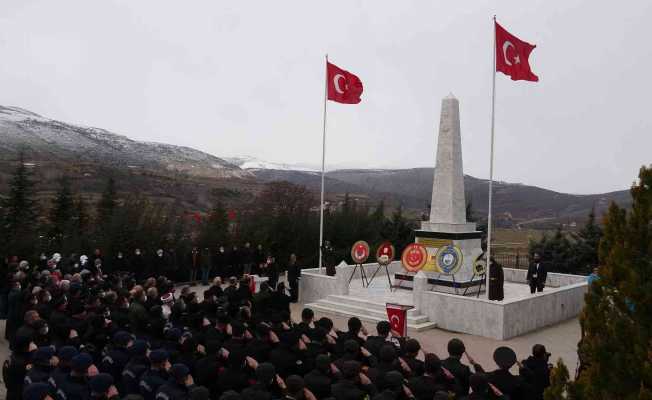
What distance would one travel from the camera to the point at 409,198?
366 feet

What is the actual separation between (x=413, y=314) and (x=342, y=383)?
900 centimetres

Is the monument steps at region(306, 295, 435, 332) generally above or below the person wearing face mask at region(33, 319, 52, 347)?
below

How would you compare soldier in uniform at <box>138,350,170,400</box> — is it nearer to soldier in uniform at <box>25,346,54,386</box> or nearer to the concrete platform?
soldier in uniform at <box>25,346,54,386</box>

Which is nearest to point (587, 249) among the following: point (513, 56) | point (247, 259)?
point (513, 56)

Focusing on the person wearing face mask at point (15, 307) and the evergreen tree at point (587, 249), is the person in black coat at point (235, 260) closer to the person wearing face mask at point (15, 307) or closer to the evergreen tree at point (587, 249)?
the person wearing face mask at point (15, 307)

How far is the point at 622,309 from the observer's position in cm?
334

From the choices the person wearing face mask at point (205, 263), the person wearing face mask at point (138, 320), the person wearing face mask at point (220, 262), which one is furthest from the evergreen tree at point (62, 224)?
the person wearing face mask at point (138, 320)

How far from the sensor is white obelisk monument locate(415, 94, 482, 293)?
16859 mm

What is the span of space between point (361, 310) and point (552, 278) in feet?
29.7

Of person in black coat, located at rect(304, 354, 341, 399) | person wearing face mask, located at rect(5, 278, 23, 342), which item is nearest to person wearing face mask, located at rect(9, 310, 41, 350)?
person wearing face mask, located at rect(5, 278, 23, 342)

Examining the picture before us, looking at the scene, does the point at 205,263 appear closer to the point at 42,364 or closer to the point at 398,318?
the point at 398,318

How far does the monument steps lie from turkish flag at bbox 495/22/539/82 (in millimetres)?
6711

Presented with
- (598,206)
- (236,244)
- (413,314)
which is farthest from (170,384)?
(598,206)

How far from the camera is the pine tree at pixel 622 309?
3.18m
